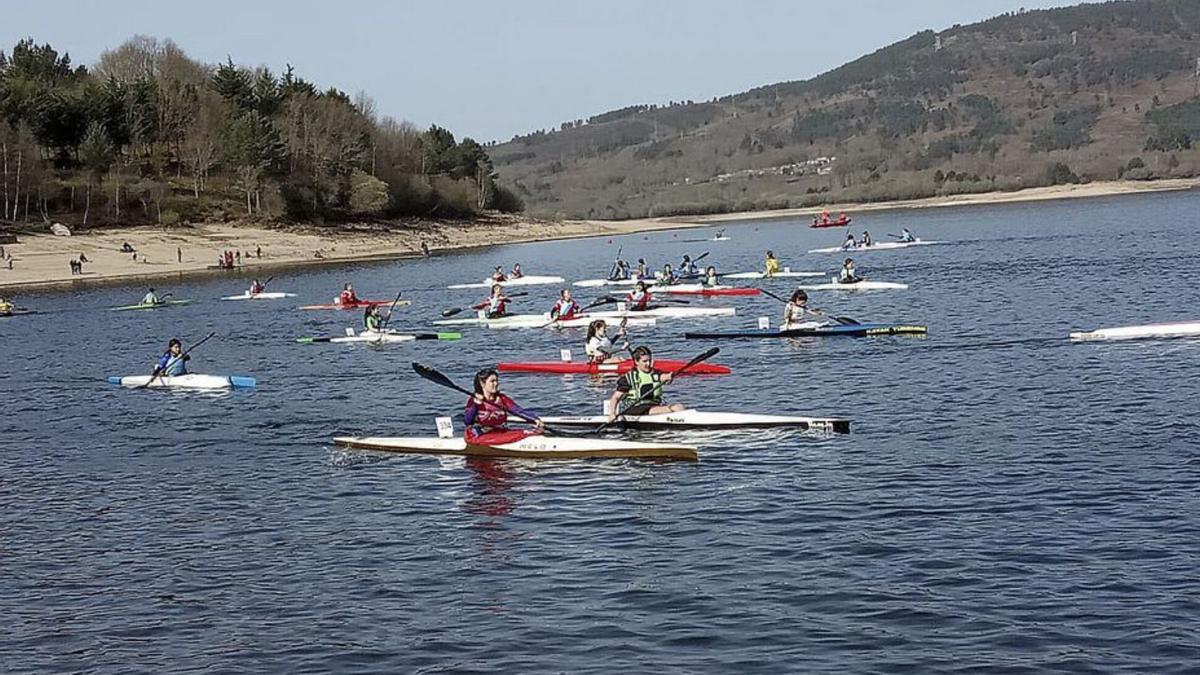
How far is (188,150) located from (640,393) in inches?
4019

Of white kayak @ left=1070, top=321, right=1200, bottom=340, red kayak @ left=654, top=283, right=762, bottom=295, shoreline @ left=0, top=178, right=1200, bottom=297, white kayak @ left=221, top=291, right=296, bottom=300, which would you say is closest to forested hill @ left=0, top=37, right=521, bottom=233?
shoreline @ left=0, top=178, right=1200, bottom=297

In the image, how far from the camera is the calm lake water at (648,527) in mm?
15195

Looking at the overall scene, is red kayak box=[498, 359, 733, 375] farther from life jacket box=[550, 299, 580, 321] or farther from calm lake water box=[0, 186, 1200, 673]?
life jacket box=[550, 299, 580, 321]

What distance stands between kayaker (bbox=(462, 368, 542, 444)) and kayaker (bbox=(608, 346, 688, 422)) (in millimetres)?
2190

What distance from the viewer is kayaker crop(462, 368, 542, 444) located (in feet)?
81.9

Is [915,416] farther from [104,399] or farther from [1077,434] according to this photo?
[104,399]

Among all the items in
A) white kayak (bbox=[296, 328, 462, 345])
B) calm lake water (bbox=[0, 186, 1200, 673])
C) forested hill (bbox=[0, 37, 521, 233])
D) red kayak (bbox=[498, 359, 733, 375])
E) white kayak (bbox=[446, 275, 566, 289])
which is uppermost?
forested hill (bbox=[0, 37, 521, 233])

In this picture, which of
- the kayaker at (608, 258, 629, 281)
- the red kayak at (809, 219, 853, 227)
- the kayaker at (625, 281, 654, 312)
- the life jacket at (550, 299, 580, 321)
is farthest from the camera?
the red kayak at (809, 219, 853, 227)

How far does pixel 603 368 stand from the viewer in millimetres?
36000

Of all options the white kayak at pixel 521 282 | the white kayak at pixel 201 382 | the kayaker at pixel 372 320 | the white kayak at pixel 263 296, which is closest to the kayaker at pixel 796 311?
the kayaker at pixel 372 320

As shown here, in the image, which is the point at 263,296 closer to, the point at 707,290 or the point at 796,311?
the point at 707,290

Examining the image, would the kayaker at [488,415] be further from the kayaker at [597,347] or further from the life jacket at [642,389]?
the kayaker at [597,347]

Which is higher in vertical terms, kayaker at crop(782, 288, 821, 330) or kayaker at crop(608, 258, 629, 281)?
kayaker at crop(608, 258, 629, 281)

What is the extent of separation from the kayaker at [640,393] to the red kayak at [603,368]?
7019 mm
